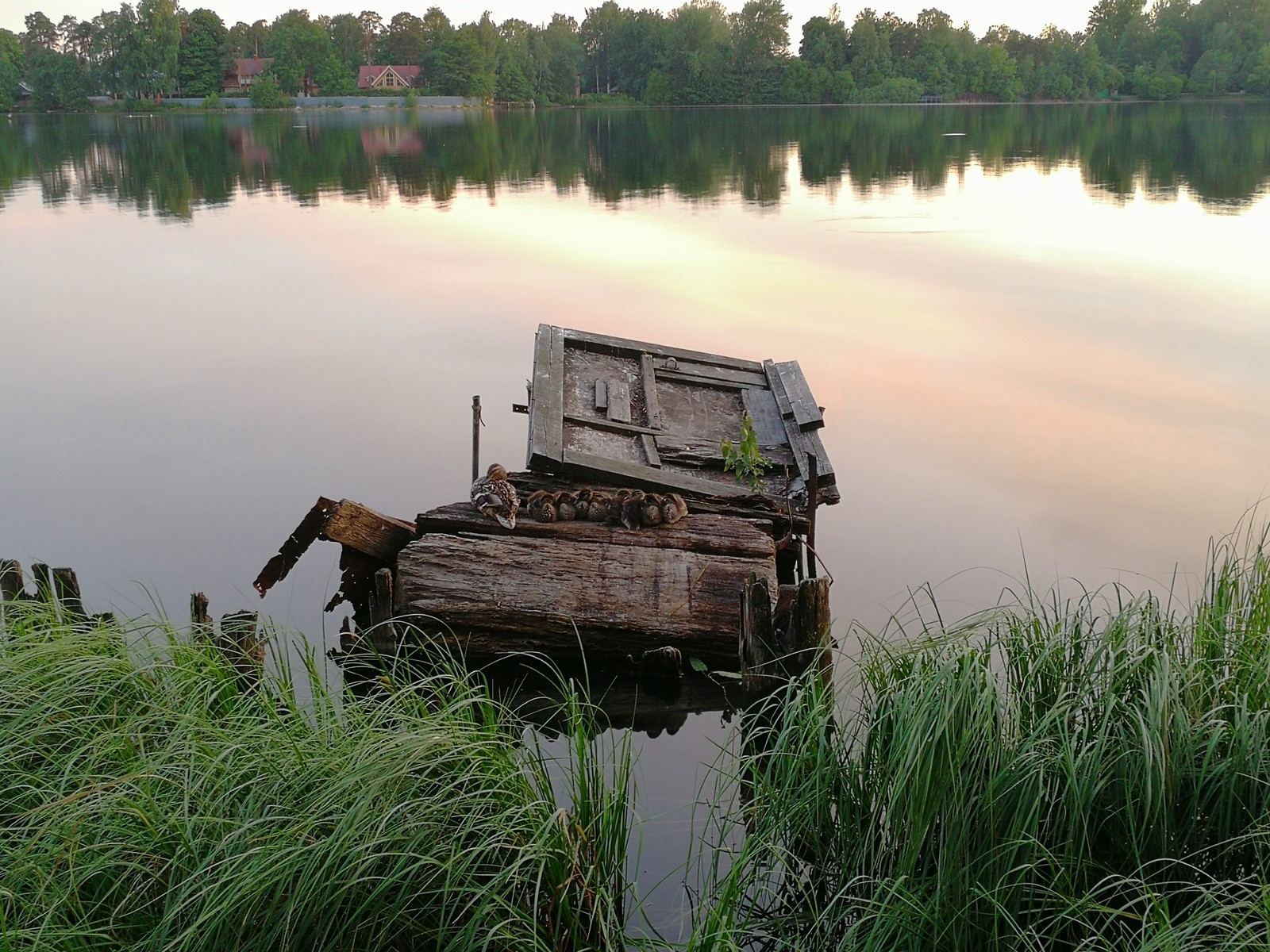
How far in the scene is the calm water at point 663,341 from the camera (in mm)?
9164

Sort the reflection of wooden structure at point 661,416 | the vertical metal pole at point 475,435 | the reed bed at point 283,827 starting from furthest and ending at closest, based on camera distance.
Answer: the vertical metal pole at point 475,435 → the reflection of wooden structure at point 661,416 → the reed bed at point 283,827

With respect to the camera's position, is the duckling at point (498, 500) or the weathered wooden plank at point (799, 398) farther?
the weathered wooden plank at point (799, 398)

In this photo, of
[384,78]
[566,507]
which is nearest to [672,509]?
[566,507]

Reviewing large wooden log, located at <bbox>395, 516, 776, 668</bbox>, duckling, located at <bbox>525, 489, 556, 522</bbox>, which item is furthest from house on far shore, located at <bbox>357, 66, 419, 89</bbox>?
large wooden log, located at <bbox>395, 516, 776, 668</bbox>

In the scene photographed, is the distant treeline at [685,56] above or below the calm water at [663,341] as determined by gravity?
above

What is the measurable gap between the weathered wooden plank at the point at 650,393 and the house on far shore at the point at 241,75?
102 m

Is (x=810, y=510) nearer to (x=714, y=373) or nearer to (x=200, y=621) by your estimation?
(x=714, y=373)

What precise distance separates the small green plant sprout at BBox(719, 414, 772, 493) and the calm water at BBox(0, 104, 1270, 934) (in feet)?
3.57

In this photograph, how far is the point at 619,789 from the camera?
3797 mm

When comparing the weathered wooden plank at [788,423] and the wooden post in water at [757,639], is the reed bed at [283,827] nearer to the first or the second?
the wooden post in water at [757,639]

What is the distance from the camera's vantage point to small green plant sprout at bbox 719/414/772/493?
788 centimetres

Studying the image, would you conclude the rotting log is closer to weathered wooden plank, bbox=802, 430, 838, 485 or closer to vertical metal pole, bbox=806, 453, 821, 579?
vertical metal pole, bbox=806, 453, 821, 579

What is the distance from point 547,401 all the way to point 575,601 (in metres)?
2.90

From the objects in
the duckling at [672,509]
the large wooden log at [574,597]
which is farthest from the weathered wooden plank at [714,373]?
the large wooden log at [574,597]
